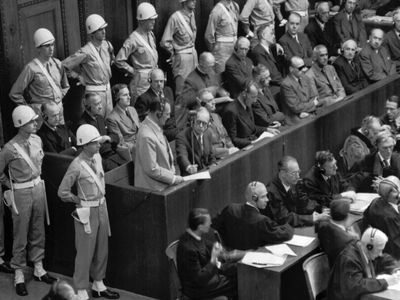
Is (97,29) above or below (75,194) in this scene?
above

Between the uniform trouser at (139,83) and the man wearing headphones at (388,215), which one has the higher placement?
the uniform trouser at (139,83)

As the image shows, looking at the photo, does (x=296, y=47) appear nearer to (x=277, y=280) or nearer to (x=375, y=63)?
(x=375, y=63)

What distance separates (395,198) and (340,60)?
178 inches

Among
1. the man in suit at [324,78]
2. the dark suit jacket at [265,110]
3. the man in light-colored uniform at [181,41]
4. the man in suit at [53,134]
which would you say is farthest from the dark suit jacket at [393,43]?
the man in suit at [53,134]

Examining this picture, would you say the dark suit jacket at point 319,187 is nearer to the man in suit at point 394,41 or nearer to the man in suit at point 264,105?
the man in suit at point 264,105

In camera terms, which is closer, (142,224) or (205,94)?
(142,224)

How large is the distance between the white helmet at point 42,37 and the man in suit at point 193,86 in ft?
6.60

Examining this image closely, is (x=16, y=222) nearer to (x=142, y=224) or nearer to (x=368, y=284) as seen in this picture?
(x=142, y=224)

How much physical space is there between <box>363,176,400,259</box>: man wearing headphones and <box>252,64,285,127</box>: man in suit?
9.22 ft

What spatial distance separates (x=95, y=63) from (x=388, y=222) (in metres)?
4.01

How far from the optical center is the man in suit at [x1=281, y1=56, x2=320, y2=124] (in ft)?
45.4

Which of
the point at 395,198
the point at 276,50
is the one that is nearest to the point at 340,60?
the point at 276,50

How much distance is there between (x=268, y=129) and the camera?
512 inches

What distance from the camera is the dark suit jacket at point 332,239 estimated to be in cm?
997
